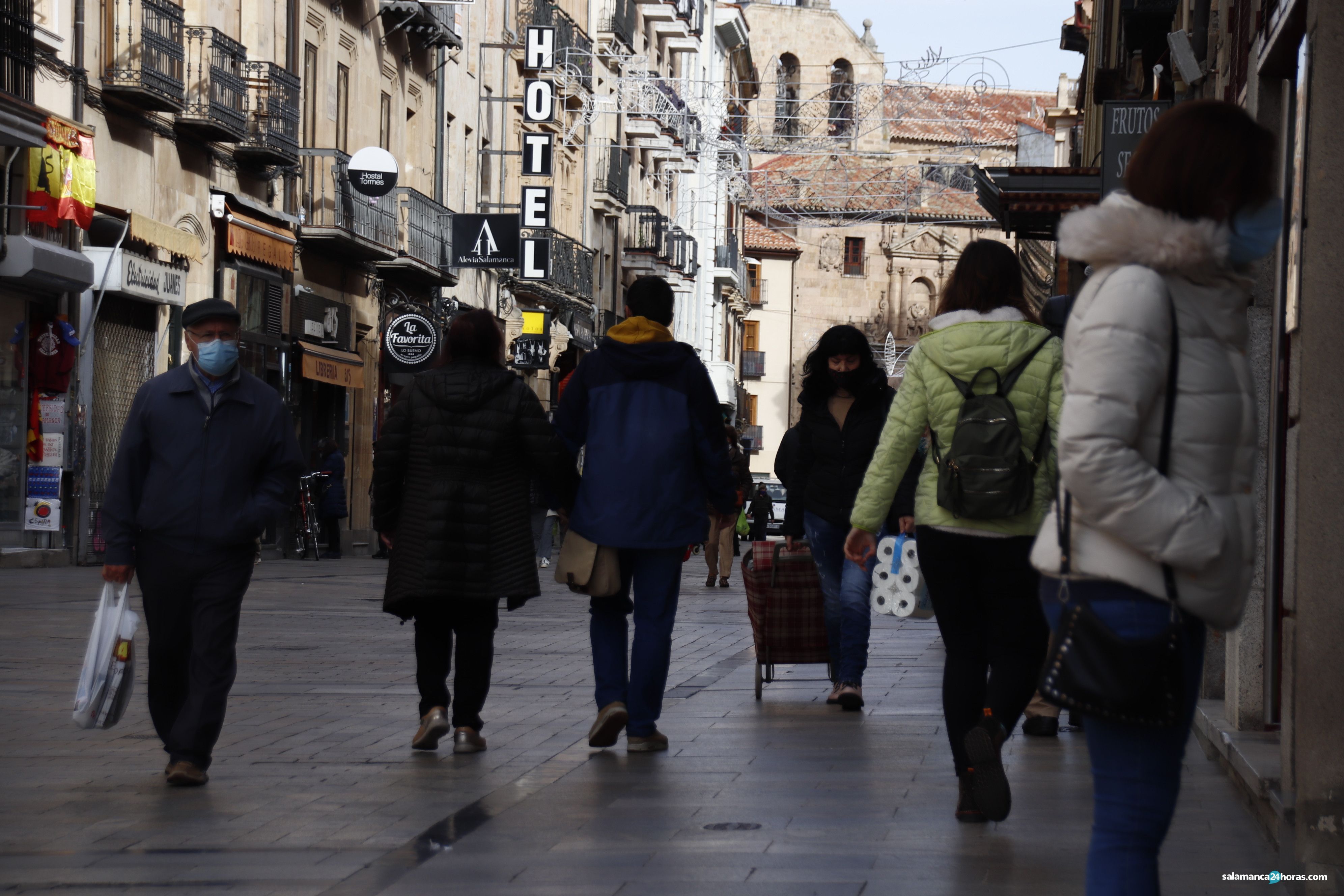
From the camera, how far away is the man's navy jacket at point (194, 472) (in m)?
7.39

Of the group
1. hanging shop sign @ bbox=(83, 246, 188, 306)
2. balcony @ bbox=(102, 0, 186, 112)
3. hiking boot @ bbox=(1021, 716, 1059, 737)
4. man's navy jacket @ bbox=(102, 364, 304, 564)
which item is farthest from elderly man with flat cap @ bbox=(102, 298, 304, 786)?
balcony @ bbox=(102, 0, 186, 112)

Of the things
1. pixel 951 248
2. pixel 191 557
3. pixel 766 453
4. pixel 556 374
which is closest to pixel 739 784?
pixel 191 557

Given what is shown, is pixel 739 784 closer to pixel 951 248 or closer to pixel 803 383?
pixel 803 383

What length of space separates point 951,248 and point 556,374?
51.0 metres

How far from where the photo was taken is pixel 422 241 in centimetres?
3491

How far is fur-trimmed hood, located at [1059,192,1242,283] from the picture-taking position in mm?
3857

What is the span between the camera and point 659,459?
8.33m

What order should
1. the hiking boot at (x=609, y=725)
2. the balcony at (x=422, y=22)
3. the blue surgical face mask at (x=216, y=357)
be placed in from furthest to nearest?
the balcony at (x=422, y=22) < the hiking boot at (x=609, y=725) < the blue surgical face mask at (x=216, y=357)

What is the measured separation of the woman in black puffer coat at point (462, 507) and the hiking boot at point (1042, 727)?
7.39ft

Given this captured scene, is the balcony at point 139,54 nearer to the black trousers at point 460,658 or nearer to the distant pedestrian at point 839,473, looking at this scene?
the distant pedestrian at point 839,473

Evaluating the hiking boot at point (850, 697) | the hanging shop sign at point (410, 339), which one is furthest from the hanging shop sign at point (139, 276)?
the hiking boot at point (850, 697)

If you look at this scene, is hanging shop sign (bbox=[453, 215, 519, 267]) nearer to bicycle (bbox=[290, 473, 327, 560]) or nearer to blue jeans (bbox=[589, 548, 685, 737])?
bicycle (bbox=[290, 473, 327, 560])

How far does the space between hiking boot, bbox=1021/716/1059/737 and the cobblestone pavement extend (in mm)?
76

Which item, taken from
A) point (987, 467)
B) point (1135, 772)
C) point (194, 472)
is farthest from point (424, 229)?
point (1135, 772)
